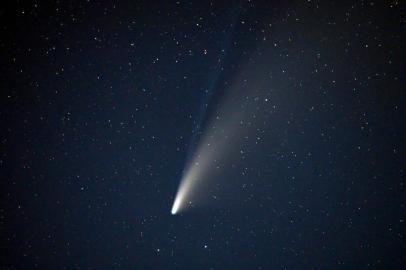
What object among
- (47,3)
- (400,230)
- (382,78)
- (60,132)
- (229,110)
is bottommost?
(400,230)

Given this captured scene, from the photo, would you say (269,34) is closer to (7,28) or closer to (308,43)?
(308,43)

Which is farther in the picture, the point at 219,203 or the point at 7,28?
the point at 219,203

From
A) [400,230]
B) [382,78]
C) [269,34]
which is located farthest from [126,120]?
[400,230]

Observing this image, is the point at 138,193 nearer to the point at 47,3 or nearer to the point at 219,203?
the point at 219,203

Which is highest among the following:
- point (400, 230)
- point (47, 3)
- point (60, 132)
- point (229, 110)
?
point (47, 3)

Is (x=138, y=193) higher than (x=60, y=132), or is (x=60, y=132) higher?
(x=60, y=132)

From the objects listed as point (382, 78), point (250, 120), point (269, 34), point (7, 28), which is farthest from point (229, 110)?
point (7, 28)
